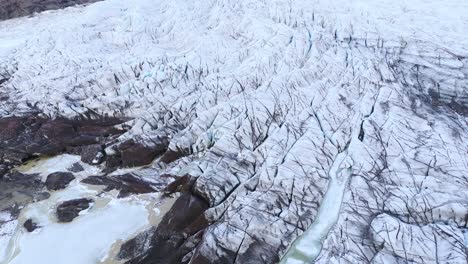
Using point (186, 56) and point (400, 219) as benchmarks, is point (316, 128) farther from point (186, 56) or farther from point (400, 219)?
point (186, 56)

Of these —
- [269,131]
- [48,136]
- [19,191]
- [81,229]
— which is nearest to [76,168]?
Answer: [19,191]

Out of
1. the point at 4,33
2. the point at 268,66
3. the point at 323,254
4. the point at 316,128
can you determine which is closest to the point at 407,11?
the point at 268,66

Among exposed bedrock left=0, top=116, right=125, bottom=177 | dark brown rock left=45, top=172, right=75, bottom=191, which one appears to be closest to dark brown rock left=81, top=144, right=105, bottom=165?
exposed bedrock left=0, top=116, right=125, bottom=177

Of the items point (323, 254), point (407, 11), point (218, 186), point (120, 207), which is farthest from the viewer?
point (407, 11)

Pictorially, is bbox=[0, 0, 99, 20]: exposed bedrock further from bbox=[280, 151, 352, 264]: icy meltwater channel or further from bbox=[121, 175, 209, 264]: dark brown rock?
bbox=[280, 151, 352, 264]: icy meltwater channel

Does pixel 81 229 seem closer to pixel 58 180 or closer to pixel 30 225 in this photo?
pixel 30 225

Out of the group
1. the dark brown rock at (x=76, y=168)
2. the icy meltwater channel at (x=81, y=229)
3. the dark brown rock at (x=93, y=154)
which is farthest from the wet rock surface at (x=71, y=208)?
the dark brown rock at (x=93, y=154)
